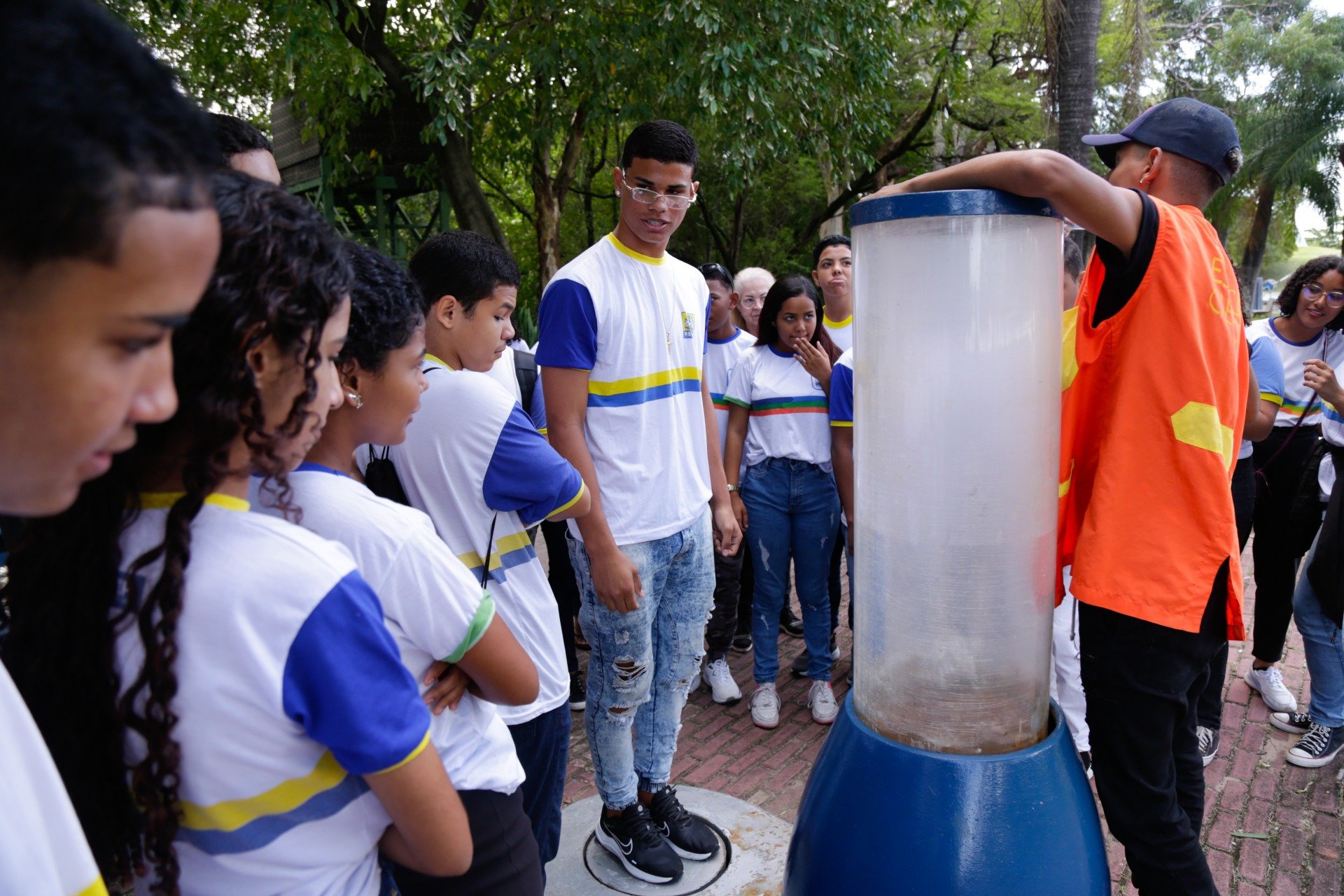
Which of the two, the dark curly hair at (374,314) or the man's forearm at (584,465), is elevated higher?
the dark curly hair at (374,314)

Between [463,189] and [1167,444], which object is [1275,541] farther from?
[463,189]


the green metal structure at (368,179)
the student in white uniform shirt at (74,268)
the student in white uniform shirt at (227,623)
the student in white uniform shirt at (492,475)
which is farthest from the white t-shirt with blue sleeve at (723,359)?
the green metal structure at (368,179)

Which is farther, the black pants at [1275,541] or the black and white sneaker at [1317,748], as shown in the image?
the black pants at [1275,541]

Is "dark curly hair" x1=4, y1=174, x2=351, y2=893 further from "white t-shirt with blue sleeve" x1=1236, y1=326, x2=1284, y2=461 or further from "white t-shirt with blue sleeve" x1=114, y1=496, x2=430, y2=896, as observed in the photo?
"white t-shirt with blue sleeve" x1=1236, y1=326, x2=1284, y2=461

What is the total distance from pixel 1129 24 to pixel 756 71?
4470 mm

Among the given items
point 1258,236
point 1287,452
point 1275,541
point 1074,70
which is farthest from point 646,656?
point 1258,236

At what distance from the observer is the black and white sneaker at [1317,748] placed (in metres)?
3.56

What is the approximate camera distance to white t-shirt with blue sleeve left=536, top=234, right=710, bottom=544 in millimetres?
2602

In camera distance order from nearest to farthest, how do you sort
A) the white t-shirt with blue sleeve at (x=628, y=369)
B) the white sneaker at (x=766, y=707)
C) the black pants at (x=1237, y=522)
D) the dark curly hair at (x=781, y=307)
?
1. the white t-shirt with blue sleeve at (x=628, y=369)
2. the black pants at (x=1237, y=522)
3. the white sneaker at (x=766, y=707)
4. the dark curly hair at (x=781, y=307)

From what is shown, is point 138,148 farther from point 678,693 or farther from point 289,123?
point 289,123

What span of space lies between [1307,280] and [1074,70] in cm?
428

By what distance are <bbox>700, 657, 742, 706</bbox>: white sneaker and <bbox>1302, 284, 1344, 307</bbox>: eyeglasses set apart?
317cm

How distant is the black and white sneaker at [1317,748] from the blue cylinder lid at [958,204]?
3.07 m

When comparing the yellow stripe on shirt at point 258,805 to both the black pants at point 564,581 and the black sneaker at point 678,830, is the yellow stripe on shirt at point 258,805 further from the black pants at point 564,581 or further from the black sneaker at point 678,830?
the black pants at point 564,581
